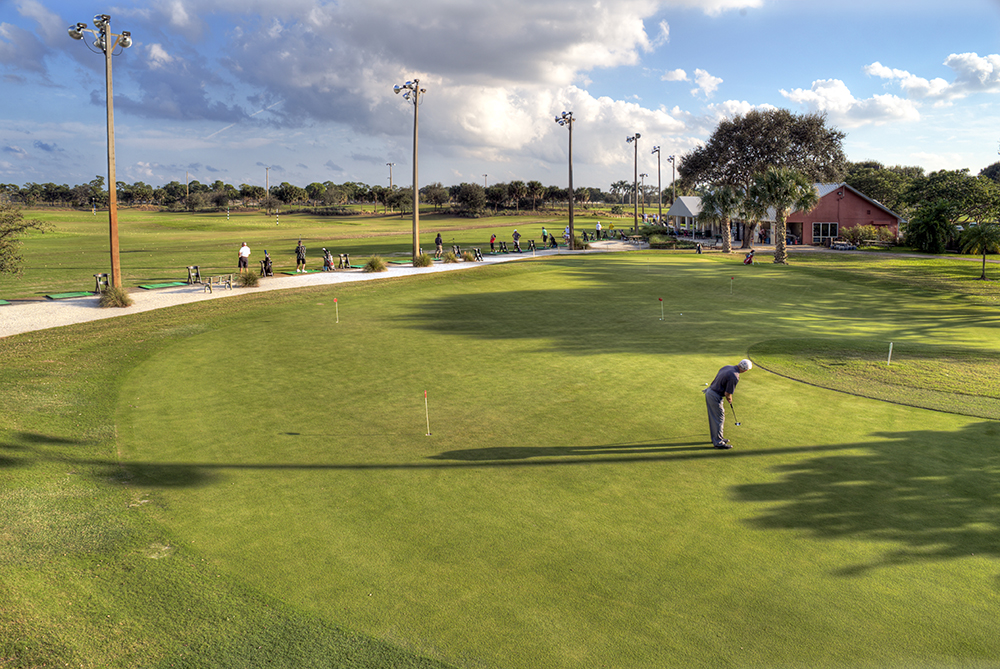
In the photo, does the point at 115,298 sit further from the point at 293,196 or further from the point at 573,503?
the point at 293,196

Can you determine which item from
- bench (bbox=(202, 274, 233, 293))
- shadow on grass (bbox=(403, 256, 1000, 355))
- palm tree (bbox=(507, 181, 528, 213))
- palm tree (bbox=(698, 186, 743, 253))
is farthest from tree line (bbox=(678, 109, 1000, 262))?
palm tree (bbox=(507, 181, 528, 213))

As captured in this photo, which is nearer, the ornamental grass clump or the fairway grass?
the fairway grass

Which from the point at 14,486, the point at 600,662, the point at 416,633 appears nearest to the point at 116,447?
the point at 14,486

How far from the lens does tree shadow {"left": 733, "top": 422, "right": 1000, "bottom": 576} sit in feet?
25.9

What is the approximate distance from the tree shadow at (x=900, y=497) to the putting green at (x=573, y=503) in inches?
1.7

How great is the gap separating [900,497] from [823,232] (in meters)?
66.1

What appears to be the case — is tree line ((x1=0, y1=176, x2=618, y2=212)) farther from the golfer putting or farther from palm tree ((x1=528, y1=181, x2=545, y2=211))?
the golfer putting

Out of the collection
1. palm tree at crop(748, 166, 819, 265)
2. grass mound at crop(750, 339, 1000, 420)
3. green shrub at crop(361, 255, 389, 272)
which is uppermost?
palm tree at crop(748, 166, 819, 265)

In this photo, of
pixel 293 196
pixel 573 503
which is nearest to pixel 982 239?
pixel 573 503

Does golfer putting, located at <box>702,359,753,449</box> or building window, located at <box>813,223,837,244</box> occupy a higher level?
building window, located at <box>813,223,837,244</box>

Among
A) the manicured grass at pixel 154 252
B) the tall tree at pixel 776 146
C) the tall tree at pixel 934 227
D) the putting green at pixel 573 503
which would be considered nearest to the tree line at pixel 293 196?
the manicured grass at pixel 154 252

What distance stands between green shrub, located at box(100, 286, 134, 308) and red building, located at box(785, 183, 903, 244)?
6242cm

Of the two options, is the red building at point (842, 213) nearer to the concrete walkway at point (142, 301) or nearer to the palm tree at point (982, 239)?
the palm tree at point (982, 239)

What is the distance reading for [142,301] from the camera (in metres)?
27.3
